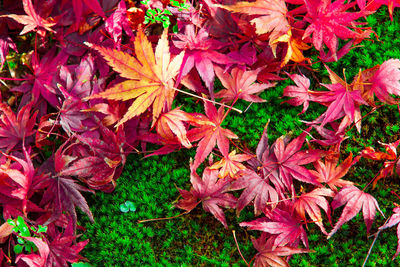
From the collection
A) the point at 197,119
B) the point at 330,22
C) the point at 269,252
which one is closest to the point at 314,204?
the point at 269,252

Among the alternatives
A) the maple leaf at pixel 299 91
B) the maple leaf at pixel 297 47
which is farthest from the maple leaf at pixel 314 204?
the maple leaf at pixel 297 47

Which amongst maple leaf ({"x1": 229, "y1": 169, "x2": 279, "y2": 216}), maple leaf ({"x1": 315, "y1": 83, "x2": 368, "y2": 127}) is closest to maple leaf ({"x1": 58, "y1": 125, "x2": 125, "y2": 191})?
maple leaf ({"x1": 229, "y1": 169, "x2": 279, "y2": 216})

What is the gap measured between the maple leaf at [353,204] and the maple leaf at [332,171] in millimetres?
43

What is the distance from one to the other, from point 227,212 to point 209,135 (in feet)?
1.30

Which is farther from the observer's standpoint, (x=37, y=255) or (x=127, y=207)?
(x=127, y=207)

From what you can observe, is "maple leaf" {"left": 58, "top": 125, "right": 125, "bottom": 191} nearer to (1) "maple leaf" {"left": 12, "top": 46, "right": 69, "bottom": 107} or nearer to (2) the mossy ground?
(2) the mossy ground

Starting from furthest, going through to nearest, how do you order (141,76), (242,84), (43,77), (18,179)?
(43,77) → (242,84) → (18,179) → (141,76)

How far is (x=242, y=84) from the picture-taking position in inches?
63.9

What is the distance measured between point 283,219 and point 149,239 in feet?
2.15

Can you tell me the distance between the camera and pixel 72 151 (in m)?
1.65

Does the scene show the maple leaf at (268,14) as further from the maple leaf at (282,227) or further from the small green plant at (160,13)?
the maple leaf at (282,227)

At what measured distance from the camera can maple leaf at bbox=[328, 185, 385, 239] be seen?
4.98ft

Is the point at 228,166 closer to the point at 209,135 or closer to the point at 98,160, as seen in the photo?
the point at 209,135

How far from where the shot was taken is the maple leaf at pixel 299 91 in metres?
Answer: 1.66
